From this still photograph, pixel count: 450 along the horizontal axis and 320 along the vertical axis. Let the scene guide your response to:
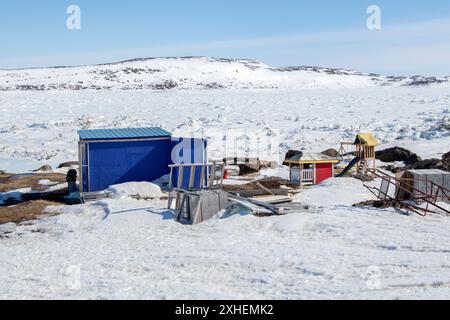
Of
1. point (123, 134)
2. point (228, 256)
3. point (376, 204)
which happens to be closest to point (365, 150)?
point (376, 204)

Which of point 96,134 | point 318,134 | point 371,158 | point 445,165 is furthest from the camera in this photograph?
point 318,134

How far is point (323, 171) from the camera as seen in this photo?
20.2 m

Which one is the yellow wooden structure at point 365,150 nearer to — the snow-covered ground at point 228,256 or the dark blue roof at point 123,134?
the snow-covered ground at point 228,256

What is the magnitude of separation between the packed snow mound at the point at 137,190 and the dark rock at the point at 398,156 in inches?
534

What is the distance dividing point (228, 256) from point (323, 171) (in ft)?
35.7

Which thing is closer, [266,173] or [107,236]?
[107,236]

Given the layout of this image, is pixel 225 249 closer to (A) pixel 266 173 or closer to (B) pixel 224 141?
(A) pixel 266 173

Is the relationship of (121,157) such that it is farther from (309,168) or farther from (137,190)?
(309,168)

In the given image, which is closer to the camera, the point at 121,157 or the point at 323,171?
the point at 121,157

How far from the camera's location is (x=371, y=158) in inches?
876
